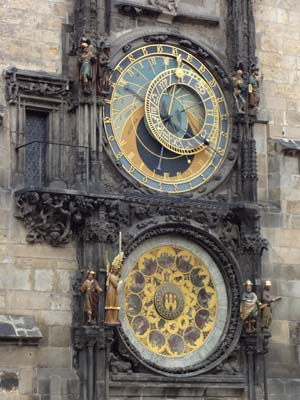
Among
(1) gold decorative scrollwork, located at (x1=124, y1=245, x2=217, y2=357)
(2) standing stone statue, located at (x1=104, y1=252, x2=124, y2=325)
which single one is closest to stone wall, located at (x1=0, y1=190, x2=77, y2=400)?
(2) standing stone statue, located at (x1=104, y1=252, x2=124, y2=325)

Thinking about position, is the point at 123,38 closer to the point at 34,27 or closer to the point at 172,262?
the point at 34,27

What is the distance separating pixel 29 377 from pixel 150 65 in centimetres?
494

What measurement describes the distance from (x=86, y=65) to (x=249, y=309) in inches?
162

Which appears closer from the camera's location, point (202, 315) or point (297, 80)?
point (202, 315)

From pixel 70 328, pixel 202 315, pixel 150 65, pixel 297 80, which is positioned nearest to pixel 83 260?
pixel 70 328

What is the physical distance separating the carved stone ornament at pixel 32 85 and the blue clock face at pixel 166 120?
75cm

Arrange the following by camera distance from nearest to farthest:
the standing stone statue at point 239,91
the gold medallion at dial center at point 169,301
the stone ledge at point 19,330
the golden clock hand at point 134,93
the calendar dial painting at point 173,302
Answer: the stone ledge at point 19,330, the calendar dial painting at point 173,302, the gold medallion at dial center at point 169,301, the golden clock hand at point 134,93, the standing stone statue at point 239,91

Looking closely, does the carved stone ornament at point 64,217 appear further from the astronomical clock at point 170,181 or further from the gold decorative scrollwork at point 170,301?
Result: the gold decorative scrollwork at point 170,301

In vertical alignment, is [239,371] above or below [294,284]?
below

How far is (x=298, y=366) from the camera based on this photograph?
18547mm

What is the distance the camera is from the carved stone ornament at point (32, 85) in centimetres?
1706

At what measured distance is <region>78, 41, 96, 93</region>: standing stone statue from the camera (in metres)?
17.3

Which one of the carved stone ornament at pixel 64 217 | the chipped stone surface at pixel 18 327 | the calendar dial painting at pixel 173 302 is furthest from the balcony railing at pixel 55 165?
the chipped stone surface at pixel 18 327

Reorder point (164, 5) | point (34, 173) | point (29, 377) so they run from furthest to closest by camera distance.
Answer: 1. point (164, 5)
2. point (34, 173)
3. point (29, 377)
